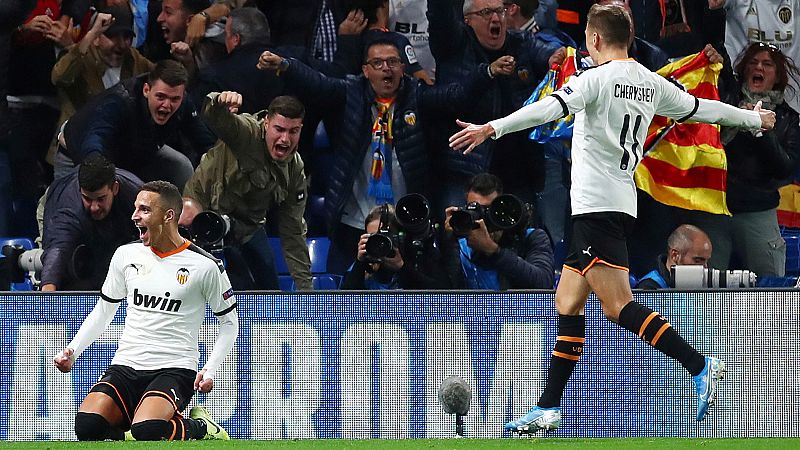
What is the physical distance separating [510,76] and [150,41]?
2603 mm

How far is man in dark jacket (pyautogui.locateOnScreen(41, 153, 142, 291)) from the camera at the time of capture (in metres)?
8.02

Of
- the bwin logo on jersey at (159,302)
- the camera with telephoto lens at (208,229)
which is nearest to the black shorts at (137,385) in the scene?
the bwin logo on jersey at (159,302)

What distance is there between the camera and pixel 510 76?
9117 mm

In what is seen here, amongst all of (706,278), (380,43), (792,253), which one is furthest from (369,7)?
(792,253)

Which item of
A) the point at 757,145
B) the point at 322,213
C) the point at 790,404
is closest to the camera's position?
the point at 790,404

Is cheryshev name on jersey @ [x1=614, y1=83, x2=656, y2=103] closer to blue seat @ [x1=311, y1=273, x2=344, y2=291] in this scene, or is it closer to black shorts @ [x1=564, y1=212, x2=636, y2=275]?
black shorts @ [x1=564, y1=212, x2=636, y2=275]

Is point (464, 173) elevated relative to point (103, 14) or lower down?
lower down

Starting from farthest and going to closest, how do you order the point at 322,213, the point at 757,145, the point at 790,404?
1. the point at 322,213
2. the point at 757,145
3. the point at 790,404

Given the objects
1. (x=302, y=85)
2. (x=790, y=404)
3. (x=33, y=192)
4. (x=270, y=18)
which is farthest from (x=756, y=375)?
(x=33, y=192)

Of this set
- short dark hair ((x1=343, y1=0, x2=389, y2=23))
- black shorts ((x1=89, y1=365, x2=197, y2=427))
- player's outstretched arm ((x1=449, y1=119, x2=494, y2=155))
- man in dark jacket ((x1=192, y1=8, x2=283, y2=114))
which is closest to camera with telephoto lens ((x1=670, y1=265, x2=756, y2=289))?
player's outstretched arm ((x1=449, y1=119, x2=494, y2=155))

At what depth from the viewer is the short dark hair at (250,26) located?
935 centimetres

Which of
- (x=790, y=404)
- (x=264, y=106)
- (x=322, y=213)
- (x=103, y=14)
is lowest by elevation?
(x=790, y=404)

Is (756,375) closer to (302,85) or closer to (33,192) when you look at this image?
(302,85)

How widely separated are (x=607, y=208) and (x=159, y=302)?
2.21 metres
